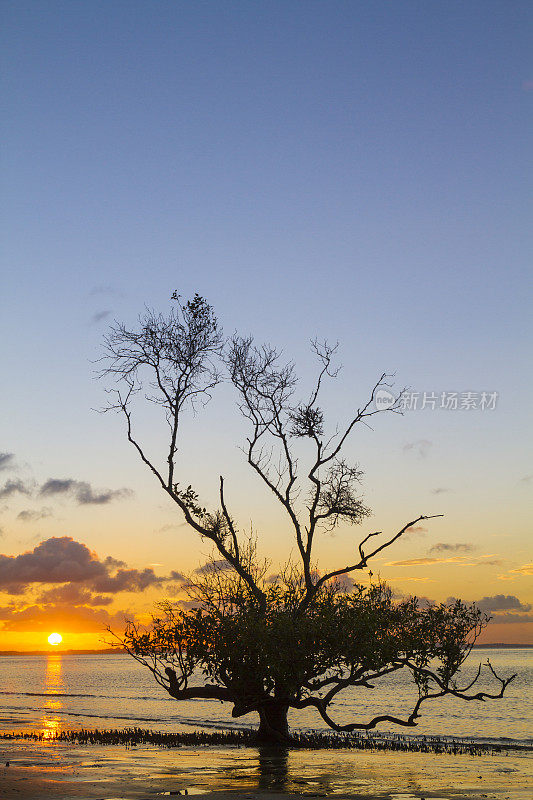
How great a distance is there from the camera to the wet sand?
18.2 m

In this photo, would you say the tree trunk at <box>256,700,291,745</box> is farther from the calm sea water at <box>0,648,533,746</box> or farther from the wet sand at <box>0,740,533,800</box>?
the calm sea water at <box>0,648,533,746</box>

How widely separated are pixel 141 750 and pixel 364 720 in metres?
56.9

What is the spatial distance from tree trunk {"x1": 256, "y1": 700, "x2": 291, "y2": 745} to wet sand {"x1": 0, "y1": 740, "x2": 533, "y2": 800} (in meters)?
0.94

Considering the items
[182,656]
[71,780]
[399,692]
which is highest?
[182,656]

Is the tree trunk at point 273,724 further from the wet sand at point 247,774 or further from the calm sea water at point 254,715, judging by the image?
the calm sea water at point 254,715

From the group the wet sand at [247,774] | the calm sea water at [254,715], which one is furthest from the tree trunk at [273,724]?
the calm sea water at [254,715]

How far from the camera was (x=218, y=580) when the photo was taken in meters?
31.1

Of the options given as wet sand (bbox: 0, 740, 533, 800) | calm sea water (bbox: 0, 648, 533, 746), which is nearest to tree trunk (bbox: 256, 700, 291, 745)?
wet sand (bbox: 0, 740, 533, 800)

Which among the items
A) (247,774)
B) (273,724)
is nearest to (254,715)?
(273,724)

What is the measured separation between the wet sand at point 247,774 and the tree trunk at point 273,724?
0.94m

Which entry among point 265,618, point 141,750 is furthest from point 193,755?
point 265,618

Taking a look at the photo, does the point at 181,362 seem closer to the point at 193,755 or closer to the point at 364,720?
the point at 193,755

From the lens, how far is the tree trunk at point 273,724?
30.5 metres

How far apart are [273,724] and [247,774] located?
9426 mm
